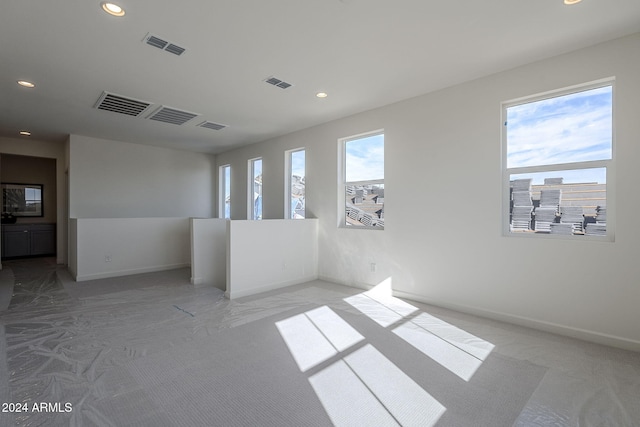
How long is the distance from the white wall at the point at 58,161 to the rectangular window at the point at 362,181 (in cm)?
611

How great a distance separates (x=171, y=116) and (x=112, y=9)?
8.51 feet

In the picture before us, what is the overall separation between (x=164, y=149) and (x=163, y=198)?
1.15m

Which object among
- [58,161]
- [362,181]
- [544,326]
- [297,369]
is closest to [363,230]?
[362,181]

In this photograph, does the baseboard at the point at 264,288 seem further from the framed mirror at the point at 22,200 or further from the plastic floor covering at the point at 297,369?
the framed mirror at the point at 22,200

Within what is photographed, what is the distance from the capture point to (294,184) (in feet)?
18.9

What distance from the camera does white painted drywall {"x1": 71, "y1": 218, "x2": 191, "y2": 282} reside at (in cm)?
509

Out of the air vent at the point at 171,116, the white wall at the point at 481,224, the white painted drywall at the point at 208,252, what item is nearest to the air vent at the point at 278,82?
the white wall at the point at 481,224

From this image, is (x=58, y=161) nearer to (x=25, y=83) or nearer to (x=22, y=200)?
(x=22, y=200)

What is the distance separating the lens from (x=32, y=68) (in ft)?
9.93

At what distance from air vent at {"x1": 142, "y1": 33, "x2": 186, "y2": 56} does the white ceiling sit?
0.06 metres

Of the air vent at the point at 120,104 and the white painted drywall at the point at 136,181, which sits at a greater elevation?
the air vent at the point at 120,104

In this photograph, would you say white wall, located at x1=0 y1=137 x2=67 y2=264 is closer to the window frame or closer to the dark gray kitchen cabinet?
the dark gray kitchen cabinet

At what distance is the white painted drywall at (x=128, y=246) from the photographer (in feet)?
16.7

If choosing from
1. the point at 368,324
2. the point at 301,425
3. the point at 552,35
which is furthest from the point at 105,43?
the point at 552,35
